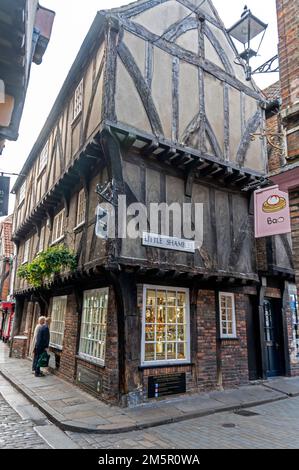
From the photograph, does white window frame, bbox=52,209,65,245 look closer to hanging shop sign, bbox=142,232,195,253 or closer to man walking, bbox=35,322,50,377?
man walking, bbox=35,322,50,377

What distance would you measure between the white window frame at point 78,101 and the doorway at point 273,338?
325 inches

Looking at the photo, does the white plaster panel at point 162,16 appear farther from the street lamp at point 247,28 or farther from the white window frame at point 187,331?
the white window frame at point 187,331

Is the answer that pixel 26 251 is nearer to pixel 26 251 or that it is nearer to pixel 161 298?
pixel 26 251

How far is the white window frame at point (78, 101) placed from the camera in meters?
9.89

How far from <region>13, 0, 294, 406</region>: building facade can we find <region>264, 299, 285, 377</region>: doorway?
2.5 inches

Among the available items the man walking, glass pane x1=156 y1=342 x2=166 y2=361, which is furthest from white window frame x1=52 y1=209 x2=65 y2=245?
glass pane x1=156 y1=342 x2=166 y2=361

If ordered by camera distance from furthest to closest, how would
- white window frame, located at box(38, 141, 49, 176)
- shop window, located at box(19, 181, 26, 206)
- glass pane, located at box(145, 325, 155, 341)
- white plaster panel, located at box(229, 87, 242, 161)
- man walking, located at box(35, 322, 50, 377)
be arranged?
shop window, located at box(19, 181, 26, 206), white window frame, located at box(38, 141, 49, 176), man walking, located at box(35, 322, 50, 377), white plaster panel, located at box(229, 87, 242, 161), glass pane, located at box(145, 325, 155, 341)

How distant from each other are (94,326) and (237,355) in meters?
3.99

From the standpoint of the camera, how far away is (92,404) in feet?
23.9

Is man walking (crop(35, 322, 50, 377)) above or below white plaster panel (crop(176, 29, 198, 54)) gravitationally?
below

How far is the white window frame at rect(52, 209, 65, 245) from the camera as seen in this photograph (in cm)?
1120

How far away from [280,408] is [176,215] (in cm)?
496

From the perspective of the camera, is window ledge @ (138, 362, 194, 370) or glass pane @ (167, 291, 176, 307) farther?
glass pane @ (167, 291, 176, 307)
